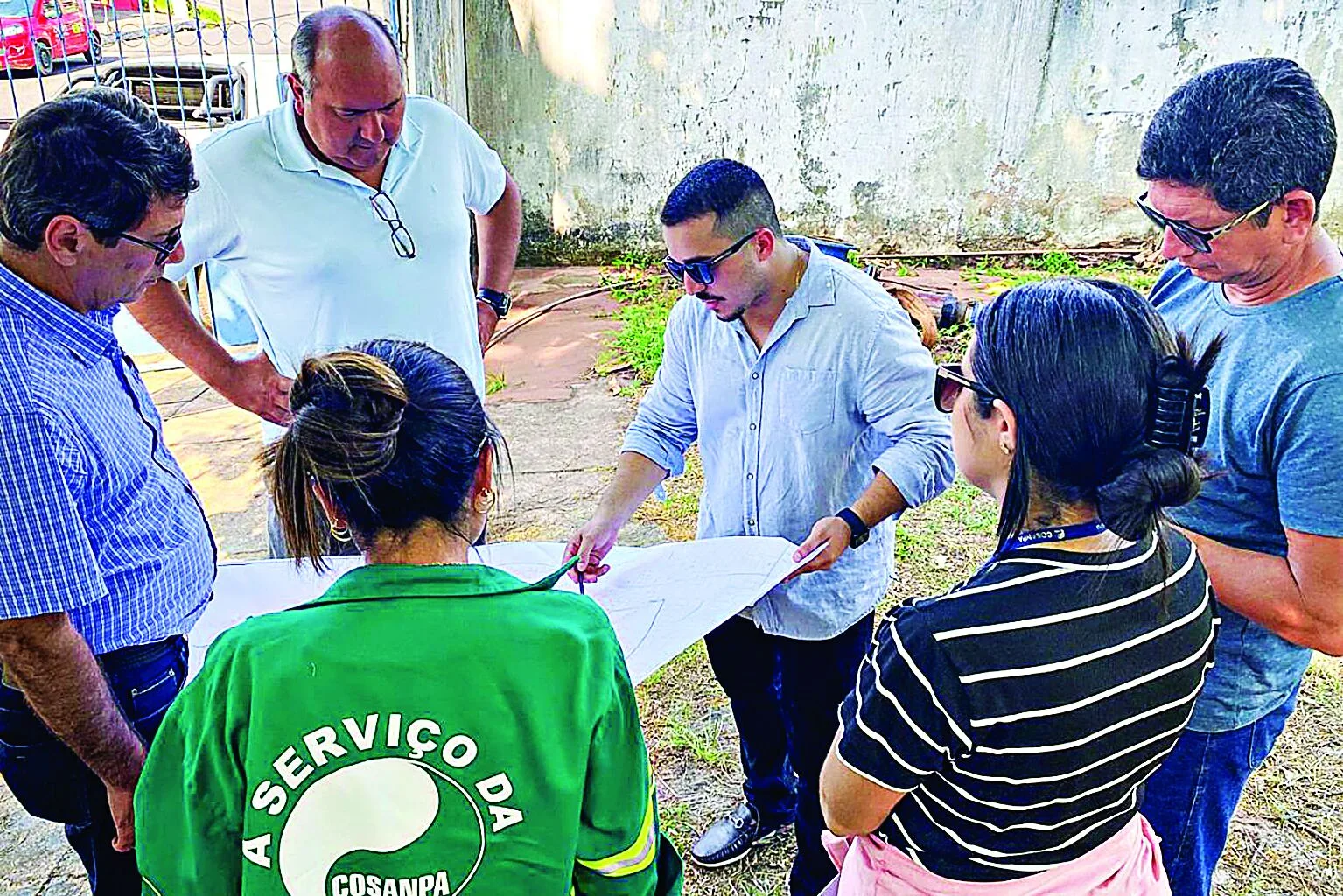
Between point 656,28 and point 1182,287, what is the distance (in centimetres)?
657

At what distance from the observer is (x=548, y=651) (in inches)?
43.9

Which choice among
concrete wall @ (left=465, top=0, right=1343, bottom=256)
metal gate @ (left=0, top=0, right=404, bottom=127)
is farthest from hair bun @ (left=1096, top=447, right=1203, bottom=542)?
concrete wall @ (left=465, top=0, right=1343, bottom=256)

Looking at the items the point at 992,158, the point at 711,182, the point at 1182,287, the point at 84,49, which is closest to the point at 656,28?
the point at 992,158

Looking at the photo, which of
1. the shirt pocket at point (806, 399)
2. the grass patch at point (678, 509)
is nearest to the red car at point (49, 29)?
the grass patch at point (678, 509)

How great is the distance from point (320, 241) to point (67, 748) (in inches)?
53.7

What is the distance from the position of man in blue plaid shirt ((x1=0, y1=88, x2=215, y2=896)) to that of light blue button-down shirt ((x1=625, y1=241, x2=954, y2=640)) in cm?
111

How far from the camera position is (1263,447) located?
4.69ft

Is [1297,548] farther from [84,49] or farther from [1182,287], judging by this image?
[84,49]

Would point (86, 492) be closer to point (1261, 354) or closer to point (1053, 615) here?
point (1053, 615)

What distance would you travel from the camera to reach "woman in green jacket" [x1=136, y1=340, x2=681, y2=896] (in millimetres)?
1070

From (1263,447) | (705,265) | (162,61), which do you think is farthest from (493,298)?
(162,61)

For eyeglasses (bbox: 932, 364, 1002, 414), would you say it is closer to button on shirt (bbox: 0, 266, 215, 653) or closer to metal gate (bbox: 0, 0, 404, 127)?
button on shirt (bbox: 0, 266, 215, 653)

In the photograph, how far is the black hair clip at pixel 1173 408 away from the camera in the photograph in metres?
1.14

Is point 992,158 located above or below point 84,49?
below
